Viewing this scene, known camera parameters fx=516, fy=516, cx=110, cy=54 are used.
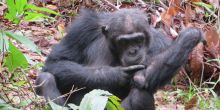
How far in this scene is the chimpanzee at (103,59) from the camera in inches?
163

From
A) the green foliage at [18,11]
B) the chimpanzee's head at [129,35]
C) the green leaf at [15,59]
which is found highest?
the green foliage at [18,11]

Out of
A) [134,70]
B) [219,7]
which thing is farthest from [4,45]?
[219,7]

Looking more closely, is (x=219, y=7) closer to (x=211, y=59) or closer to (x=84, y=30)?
(x=211, y=59)

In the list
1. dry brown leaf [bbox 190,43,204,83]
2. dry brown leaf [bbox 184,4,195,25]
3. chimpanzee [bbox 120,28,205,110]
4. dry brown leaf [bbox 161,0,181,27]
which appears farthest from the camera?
dry brown leaf [bbox 184,4,195,25]

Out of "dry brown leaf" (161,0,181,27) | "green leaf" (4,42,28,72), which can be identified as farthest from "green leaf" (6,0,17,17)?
"dry brown leaf" (161,0,181,27)

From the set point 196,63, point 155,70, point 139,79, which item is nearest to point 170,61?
point 155,70

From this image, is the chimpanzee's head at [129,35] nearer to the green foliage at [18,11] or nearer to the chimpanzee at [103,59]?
the chimpanzee at [103,59]

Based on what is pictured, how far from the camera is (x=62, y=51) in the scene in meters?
4.60

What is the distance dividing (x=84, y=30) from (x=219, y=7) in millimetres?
2218

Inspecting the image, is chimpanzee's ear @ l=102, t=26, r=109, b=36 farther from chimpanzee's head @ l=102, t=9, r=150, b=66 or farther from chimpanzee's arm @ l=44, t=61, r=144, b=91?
chimpanzee's arm @ l=44, t=61, r=144, b=91

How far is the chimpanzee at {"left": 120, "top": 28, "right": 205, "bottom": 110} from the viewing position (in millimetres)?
4086

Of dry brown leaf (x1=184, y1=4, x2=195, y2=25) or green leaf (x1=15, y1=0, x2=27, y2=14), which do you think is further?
dry brown leaf (x1=184, y1=4, x2=195, y2=25)

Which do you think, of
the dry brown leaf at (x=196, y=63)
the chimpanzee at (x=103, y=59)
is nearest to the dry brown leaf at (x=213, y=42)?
the dry brown leaf at (x=196, y=63)

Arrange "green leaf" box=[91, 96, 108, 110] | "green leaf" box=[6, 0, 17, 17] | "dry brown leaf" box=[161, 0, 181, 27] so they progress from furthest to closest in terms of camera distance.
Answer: "dry brown leaf" box=[161, 0, 181, 27] → "green leaf" box=[6, 0, 17, 17] → "green leaf" box=[91, 96, 108, 110]
